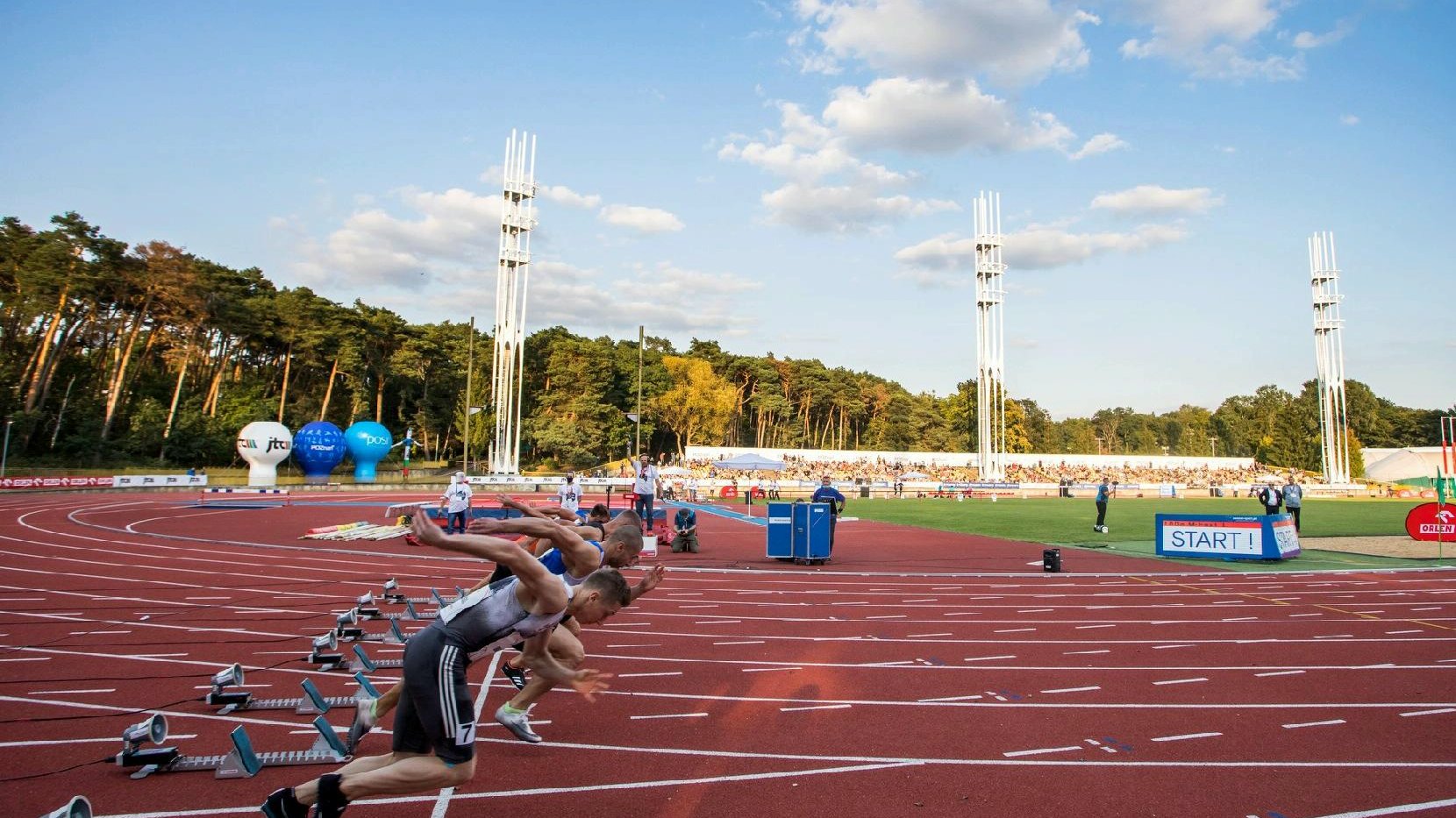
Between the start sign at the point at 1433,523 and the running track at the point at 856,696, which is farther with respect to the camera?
the start sign at the point at 1433,523

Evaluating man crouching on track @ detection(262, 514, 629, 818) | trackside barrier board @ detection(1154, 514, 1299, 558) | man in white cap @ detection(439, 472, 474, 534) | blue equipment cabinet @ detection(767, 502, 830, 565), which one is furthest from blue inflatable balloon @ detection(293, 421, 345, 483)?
man crouching on track @ detection(262, 514, 629, 818)

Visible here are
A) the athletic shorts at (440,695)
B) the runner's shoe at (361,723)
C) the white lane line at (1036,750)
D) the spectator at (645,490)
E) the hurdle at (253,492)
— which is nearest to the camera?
the athletic shorts at (440,695)

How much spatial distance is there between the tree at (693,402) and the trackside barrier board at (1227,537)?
63.5 metres

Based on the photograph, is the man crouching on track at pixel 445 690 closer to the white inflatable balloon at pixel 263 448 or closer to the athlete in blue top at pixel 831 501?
the athlete in blue top at pixel 831 501

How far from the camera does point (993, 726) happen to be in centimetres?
615

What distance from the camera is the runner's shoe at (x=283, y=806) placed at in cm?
352

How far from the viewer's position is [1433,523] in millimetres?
18469

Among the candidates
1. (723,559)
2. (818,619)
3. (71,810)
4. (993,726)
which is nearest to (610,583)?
(71,810)

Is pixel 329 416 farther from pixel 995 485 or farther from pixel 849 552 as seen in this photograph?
pixel 849 552

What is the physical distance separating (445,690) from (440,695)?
3 cm

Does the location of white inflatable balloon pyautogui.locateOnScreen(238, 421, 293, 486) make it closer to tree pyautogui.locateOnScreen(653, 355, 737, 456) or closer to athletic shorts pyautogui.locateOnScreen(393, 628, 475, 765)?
tree pyautogui.locateOnScreen(653, 355, 737, 456)

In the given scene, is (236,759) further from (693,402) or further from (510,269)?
(693,402)

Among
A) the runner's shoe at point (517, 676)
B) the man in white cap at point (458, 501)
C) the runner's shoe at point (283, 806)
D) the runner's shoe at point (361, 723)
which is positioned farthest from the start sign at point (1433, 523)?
the runner's shoe at point (283, 806)

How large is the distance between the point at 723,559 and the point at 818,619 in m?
7.09
